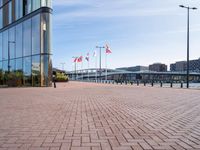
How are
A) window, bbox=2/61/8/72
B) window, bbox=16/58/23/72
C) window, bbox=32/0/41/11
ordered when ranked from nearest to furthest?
window, bbox=32/0/41/11 < window, bbox=16/58/23/72 < window, bbox=2/61/8/72

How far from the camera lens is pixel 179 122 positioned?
699 centimetres

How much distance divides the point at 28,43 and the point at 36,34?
257 cm

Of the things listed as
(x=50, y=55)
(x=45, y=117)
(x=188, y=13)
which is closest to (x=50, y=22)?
Result: (x=50, y=55)

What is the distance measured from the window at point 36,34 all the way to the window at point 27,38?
48.0 inches

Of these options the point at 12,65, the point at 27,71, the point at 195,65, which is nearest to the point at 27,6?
the point at 27,71

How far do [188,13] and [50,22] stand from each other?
18.0 meters

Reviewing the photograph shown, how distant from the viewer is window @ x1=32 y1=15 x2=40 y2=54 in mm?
31109

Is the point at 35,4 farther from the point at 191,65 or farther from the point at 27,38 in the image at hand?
the point at 191,65

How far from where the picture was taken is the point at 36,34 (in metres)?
31.5

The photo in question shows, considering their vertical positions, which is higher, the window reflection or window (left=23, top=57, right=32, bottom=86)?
the window reflection

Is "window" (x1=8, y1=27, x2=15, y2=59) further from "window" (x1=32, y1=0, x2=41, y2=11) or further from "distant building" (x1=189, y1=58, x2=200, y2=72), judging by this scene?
"distant building" (x1=189, y1=58, x2=200, y2=72)

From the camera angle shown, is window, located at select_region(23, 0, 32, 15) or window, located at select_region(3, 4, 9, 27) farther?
window, located at select_region(3, 4, 9, 27)

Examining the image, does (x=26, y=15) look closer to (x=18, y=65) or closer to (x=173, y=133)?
(x=18, y=65)

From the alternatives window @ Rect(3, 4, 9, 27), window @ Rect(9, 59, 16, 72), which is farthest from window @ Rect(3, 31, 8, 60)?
window @ Rect(9, 59, 16, 72)
